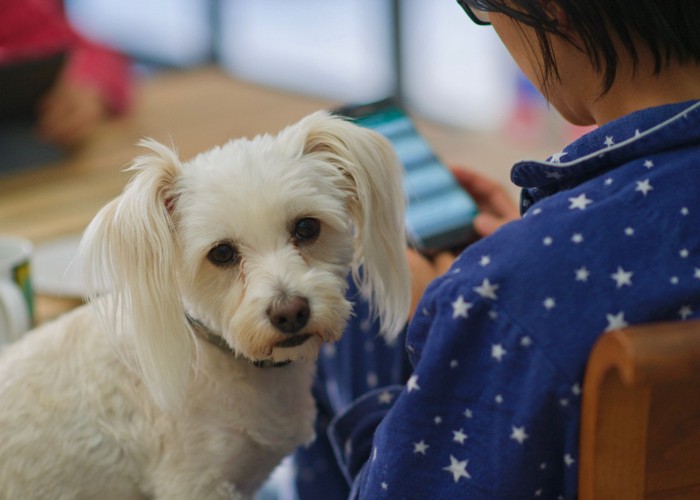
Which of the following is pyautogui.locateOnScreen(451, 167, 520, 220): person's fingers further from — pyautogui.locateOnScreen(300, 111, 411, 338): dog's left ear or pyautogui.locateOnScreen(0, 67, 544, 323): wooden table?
pyautogui.locateOnScreen(0, 67, 544, 323): wooden table

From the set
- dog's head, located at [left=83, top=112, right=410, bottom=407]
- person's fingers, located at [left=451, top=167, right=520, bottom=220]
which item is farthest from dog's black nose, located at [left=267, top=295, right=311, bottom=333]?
person's fingers, located at [left=451, top=167, right=520, bottom=220]

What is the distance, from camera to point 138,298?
2.51 ft

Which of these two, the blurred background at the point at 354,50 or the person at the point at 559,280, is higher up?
the person at the point at 559,280

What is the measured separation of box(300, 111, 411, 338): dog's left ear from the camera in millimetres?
852

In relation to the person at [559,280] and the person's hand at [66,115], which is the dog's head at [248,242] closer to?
the person at [559,280]

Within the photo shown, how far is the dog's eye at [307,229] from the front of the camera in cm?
84

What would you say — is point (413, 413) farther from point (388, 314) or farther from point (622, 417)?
point (388, 314)

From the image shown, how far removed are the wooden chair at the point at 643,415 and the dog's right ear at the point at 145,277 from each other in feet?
1.26

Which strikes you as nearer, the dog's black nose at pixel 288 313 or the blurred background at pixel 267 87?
the dog's black nose at pixel 288 313

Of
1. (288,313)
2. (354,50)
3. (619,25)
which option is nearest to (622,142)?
(619,25)

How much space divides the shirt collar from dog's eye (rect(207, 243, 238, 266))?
0.97ft

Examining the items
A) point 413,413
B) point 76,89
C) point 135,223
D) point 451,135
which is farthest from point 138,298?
point 451,135

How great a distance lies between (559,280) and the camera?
0.59 meters

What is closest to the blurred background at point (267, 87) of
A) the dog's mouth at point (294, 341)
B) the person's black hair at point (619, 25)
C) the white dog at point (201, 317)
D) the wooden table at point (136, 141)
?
the wooden table at point (136, 141)
